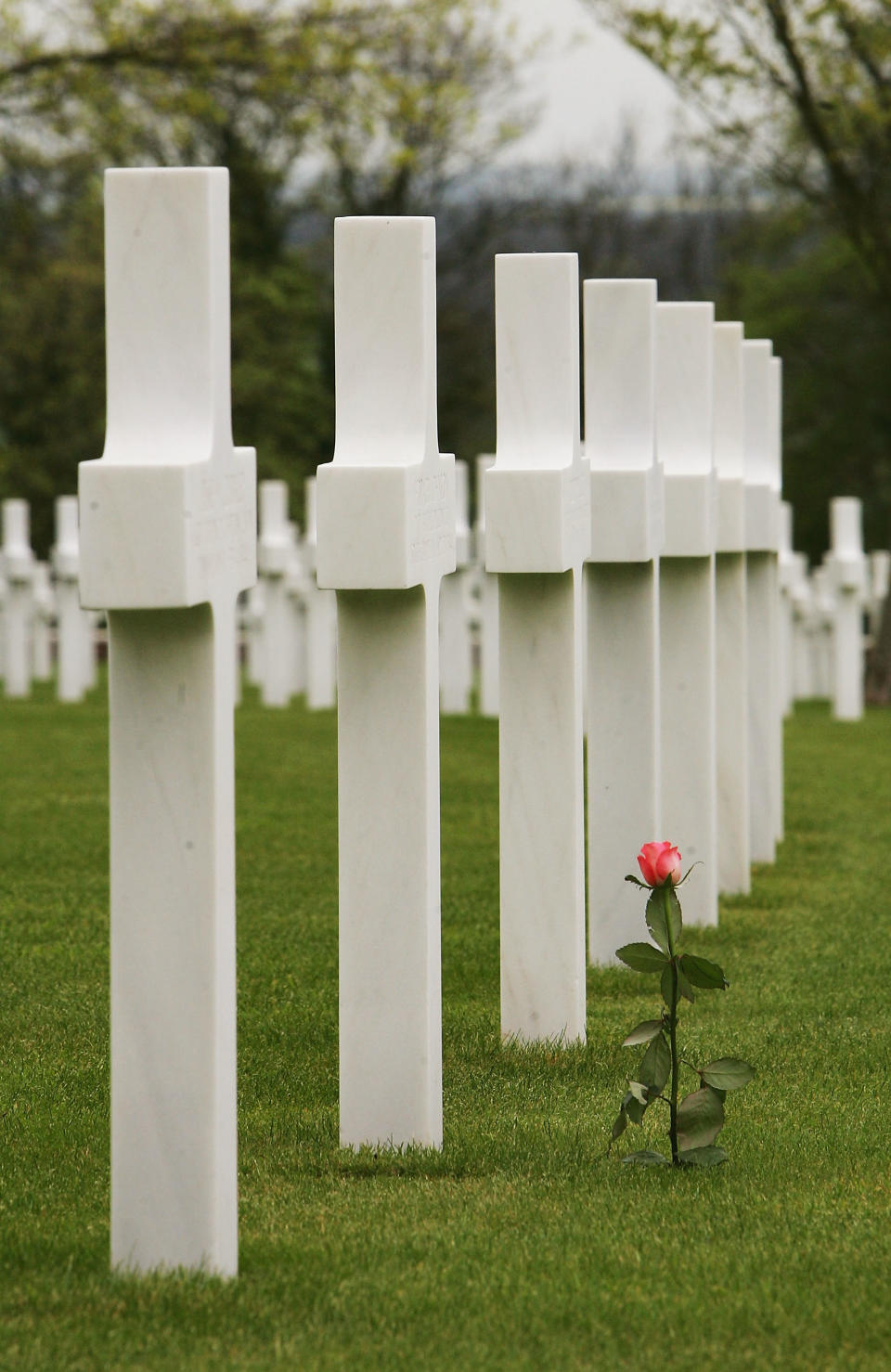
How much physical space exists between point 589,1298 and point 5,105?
1573cm

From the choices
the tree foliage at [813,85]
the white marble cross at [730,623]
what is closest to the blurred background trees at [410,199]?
the tree foliage at [813,85]

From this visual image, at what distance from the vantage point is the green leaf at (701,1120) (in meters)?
3.79

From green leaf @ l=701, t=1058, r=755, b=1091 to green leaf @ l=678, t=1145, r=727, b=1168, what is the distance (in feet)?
0.40

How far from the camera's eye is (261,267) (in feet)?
111

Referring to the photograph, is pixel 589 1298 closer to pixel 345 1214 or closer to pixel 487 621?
pixel 345 1214

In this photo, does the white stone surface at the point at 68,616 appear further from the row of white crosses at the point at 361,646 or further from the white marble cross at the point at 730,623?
the row of white crosses at the point at 361,646

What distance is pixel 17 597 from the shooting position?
50.8 ft

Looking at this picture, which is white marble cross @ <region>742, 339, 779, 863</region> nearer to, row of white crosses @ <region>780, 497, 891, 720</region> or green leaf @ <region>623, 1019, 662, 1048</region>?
green leaf @ <region>623, 1019, 662, 1048</region>

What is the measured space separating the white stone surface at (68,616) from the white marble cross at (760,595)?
7616 mm

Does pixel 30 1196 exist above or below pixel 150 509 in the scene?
below

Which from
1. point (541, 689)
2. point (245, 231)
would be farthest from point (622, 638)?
point (245, 231)

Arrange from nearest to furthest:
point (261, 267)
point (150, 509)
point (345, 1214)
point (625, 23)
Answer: point (150, 509)
point (345, 1214)
point (625, 23)
point (261, 267)

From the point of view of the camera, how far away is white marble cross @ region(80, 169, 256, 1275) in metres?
3.11

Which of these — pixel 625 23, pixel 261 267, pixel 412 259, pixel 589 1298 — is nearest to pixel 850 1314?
pixel 589 1298
